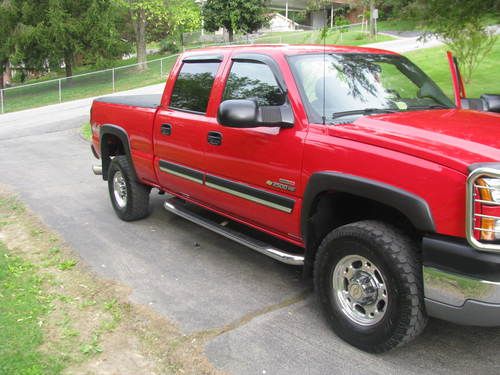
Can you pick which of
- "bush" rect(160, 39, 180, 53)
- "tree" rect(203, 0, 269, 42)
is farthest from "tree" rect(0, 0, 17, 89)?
"bush" rect(160, 39, 180, 53)

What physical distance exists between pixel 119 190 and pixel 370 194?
4.00 meters

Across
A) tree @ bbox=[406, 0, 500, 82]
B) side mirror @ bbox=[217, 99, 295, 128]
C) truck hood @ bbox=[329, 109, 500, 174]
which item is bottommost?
truck hood @ bbox=[329, 109, 500, 174]

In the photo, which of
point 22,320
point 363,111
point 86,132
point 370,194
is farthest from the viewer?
point 86,132

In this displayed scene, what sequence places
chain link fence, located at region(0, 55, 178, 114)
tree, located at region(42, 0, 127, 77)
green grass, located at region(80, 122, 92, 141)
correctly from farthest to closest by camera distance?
1. tree, located at region(42, 0, 127, 77)
2. chain link fence, located at region(0, 55, 178, 114)
3. green grass, located at region(80, 122, 92, 141)

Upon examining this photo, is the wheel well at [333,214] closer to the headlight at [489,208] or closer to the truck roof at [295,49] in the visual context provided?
the headlight at [489,208]

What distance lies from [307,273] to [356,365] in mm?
782

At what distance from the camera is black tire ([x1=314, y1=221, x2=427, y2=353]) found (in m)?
3.08

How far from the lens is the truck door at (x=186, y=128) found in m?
4.78

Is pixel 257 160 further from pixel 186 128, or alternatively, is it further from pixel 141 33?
pixel 141 33

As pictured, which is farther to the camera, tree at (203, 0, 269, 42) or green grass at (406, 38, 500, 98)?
tree at (203, 0, 269, 42)

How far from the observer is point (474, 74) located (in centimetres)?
1902

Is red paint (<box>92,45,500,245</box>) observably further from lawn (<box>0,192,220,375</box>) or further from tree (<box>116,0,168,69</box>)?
tree (<box>116,0,168,69</box>)

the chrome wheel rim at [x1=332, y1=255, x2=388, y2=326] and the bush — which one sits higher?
the bush

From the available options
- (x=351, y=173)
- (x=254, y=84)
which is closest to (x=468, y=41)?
(x=254, y=84)
